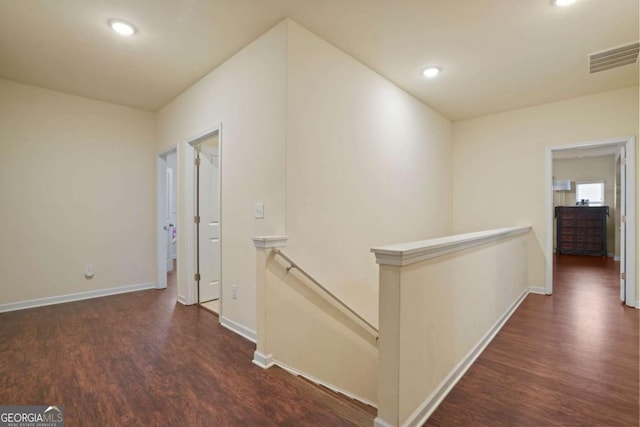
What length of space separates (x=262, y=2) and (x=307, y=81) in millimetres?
650

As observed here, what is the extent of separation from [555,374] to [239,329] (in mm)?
2568

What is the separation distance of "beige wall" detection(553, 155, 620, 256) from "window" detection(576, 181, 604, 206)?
0.09 meters

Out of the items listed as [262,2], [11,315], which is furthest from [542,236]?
[11,315]

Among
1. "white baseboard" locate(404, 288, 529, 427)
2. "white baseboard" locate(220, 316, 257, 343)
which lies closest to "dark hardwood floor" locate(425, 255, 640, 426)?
"white baseboard" locate(404, 288, 529, 427)

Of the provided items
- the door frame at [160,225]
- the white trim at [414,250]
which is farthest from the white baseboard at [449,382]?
Answer: the door frame at [160,225]

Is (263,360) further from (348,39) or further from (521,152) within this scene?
(521,152)

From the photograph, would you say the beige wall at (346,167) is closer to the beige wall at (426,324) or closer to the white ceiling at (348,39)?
the white ceiling at (348,39)

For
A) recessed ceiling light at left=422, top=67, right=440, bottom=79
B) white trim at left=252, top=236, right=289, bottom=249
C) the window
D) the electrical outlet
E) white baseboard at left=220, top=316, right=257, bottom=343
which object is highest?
recessed ceiling light at left=422, top=67, right=440, bottom=79

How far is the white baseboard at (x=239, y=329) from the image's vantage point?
269cm

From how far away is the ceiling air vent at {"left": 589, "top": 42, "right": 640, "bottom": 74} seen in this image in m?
2.85

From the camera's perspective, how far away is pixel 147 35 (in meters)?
2.61

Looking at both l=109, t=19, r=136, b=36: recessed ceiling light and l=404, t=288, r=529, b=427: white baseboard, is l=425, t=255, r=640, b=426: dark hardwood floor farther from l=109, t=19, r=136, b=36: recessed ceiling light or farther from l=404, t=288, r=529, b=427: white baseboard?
l=109, t=19, r=136, b=36: recessed ceiling light

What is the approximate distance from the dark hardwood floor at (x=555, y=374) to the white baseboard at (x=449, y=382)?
1.3 inches

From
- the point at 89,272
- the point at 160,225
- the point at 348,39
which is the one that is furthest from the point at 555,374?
the point at 89,272
